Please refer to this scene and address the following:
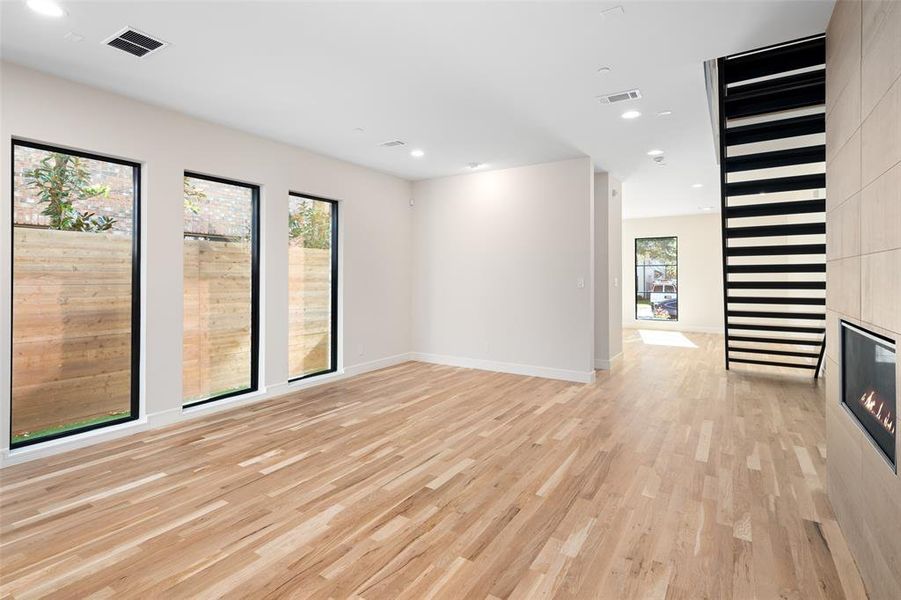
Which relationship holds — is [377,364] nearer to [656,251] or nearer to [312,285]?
[312,285]

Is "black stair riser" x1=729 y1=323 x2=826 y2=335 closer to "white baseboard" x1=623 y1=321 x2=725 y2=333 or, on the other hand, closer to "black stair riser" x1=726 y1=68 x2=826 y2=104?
"black stair riser" x1=726 y1=68 x2=826 y2=104

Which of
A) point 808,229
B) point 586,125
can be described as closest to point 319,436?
point 586,125

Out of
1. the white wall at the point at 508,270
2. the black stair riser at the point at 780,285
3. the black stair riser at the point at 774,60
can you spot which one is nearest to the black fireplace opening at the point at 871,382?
the black stair riser at the point at 774,60

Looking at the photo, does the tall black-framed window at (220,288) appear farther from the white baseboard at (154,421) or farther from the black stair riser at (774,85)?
the black stair riser at (774,85)

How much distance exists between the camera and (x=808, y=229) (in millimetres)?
4344

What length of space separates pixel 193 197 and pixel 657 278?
10392mm

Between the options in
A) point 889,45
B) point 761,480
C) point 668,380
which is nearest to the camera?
point 889,45

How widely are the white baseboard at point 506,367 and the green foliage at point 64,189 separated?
14.3 ft

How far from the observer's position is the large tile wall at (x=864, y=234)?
5.17ft

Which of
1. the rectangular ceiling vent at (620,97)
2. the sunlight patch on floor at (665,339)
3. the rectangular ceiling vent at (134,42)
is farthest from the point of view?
the sunlight patch on floor at (665,339)

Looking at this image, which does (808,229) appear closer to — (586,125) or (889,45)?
(586,125)

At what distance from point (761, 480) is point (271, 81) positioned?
451 centimetres

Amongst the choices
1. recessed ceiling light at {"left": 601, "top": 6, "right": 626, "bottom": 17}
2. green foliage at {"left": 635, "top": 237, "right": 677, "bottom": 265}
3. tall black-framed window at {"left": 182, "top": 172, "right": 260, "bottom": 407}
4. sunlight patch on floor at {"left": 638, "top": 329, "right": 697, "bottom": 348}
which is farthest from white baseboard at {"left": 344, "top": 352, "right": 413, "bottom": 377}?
green foliage at {"left": 635, "top": 237, "right": 677, "bottom": 265}

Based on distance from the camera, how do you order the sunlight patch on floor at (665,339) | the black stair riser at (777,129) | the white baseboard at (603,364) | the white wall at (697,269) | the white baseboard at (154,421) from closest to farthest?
the white baseboard at (154,421)
the black stair riser at (777,129)
the white baseboard at (603,364)
the sunlight patch on floor at (665,339)
the white wall at (697,269)
